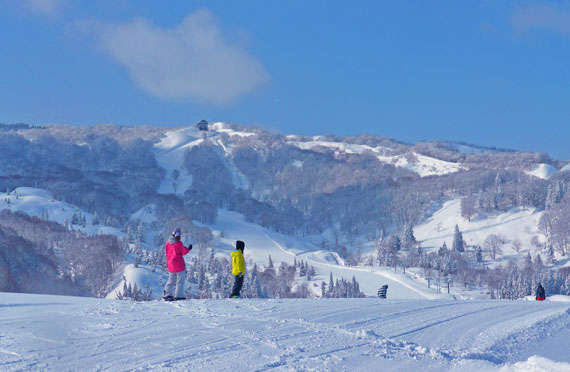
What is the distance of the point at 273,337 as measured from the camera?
784 cm

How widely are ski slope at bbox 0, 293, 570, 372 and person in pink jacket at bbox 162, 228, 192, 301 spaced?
256 cm

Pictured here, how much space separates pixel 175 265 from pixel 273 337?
681cm

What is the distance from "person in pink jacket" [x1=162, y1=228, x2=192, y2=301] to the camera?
545 inches

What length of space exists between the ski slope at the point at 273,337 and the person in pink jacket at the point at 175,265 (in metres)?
2.56

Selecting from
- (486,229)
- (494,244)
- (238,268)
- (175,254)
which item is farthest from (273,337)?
(486,229)

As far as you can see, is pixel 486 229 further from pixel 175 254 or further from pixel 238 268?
pixel 175 254

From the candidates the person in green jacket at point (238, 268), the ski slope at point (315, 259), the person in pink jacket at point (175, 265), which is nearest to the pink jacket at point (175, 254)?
the person in pink jacket at point (175, 265)

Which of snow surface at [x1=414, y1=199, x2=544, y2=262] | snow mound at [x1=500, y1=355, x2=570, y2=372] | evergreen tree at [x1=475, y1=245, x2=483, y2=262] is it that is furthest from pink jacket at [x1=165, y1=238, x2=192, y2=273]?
snow surface at [x1=414, y1=199, x2=544, y2=262]

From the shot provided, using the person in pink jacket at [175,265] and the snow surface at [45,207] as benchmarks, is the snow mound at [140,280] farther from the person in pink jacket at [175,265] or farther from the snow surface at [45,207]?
the person in pink jacket at [175,265]

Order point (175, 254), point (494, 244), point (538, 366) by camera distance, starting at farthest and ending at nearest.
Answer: point (494, 244)
point (175, 254)
point (538, 366)

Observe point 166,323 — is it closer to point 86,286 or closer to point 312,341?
point 312,341

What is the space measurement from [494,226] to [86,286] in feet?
444

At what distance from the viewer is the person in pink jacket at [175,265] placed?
13852mm

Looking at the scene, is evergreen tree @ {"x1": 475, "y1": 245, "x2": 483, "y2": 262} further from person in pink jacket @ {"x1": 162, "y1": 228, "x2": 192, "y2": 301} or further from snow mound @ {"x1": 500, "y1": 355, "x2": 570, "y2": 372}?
snow mound @ {"x1": 500, "y1": 355, "x2": 570, "y2": 372}
